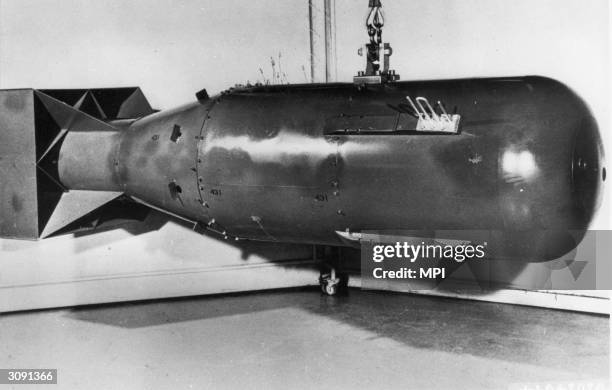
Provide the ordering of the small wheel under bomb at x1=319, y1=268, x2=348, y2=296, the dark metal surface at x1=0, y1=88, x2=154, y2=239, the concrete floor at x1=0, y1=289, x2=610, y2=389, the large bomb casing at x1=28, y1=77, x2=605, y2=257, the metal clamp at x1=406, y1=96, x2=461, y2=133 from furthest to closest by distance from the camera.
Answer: the small wheel under bomb at x1=319, y1=268, x2=348, y2=296, the dark metal surface at x1=0, y1=88, x2=154, y2=239, the concrete floor at x1=0, y1=289, x2=610, y2=389, the metal clamp at x1=406, y1=96, x2=461, y2=133, the large bomb casing at x1=28, y1=77, x2=605, y2=257

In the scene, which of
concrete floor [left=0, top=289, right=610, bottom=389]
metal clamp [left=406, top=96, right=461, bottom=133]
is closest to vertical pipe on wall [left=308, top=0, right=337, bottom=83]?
concrete floor [left=0, top=289, right=610, bottom=389]

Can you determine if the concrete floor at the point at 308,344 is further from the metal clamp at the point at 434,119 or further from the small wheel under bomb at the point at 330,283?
the metal clamp at the point at 434,119

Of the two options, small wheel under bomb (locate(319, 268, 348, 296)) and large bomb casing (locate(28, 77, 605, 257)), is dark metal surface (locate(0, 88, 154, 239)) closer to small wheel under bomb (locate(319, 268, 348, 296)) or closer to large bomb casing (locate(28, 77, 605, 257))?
large bomb casing (locate(28, 77, 605, 257))

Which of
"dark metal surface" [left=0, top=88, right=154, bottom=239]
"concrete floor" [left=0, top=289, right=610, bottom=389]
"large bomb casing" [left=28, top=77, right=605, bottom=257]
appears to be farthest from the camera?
"dark metal surface" [left=0, top=88, right=154, bottom=239]

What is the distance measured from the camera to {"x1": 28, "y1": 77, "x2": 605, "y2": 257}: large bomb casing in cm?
262

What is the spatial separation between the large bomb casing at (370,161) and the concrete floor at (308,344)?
2.29 feet

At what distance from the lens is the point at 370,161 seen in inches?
114

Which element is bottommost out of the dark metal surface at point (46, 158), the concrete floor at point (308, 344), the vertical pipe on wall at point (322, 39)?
the concrete floor at point (308, 344)

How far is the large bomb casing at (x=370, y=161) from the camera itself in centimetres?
262

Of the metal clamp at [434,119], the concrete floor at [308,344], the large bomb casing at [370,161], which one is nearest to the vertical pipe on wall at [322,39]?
the large bomb casing at [370,161]

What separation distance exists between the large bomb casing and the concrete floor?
0.70m

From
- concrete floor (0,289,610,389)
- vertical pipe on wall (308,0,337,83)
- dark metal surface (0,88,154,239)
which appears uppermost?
vertical pipe on wall (308,0,337,83)

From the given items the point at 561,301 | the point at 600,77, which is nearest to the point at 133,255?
the point at 561,301

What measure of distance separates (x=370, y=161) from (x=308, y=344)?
133cm
